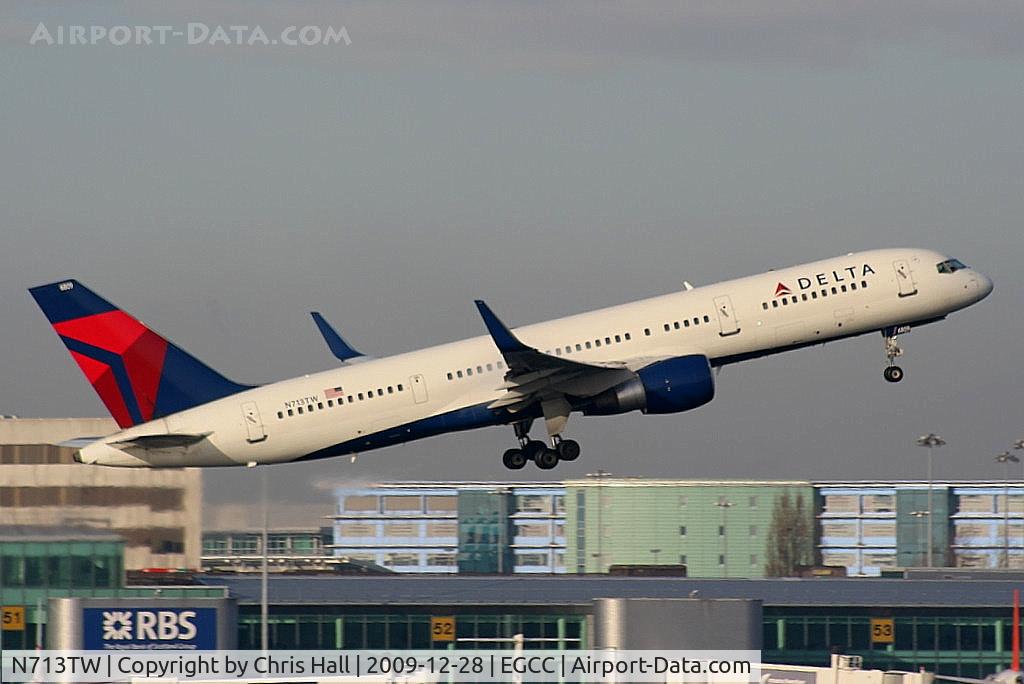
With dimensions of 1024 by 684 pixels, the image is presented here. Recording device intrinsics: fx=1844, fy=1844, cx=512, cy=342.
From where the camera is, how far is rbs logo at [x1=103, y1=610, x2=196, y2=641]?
211 feet

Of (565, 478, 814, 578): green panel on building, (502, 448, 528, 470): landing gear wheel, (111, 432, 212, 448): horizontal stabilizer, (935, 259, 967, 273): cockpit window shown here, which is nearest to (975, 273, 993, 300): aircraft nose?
(935, 259, 967, 273): cockpit window

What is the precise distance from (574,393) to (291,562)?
19395 mm

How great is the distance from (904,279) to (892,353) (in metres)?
3.16

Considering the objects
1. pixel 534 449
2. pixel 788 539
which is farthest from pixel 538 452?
pixel 788 539

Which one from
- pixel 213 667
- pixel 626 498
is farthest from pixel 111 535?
pixel 626 498

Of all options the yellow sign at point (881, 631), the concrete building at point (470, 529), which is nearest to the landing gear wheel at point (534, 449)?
the yellow sign at point (881, 631)

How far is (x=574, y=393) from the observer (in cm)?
6153

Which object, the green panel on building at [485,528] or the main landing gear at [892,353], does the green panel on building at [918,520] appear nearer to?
the green panel on building at [485,528]

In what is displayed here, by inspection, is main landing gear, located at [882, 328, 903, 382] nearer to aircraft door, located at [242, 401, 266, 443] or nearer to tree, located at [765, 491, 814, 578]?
aircraft door, located at [242, 401, 266, 443]

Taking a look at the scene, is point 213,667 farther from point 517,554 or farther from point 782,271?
point 517,554

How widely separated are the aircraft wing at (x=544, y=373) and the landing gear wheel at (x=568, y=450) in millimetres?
1790

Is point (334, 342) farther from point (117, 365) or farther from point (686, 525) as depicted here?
point (686, 525)

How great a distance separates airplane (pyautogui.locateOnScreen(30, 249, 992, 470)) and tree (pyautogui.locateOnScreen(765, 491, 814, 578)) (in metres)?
59.8

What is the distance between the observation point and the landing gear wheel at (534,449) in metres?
63.2
